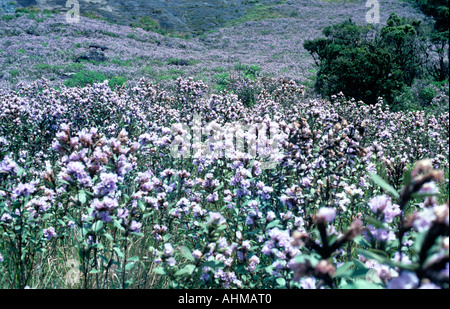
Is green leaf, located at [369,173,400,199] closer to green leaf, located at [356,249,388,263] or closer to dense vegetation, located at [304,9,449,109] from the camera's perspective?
green leaf, located at [356,249,388,263]

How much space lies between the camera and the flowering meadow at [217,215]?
119 cm

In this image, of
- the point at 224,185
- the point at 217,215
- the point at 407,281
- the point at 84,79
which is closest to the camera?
the point at 407,281

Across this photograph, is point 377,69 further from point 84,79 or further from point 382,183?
point 84,79

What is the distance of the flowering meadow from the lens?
1.19 m

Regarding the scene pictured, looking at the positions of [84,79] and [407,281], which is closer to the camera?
[407,281]

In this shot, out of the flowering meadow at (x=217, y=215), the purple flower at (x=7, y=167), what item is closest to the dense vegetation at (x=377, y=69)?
the flowering meadow at (x=217, y=215)

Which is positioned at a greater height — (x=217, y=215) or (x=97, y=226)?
(x=217, y=215)

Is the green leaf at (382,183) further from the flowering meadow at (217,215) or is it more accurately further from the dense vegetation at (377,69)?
the dense vegetation at (377,69)

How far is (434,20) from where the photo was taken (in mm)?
22844

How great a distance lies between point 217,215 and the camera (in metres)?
1.72

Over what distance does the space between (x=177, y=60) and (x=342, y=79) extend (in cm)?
1360

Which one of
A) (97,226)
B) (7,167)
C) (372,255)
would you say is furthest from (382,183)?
(7,167)

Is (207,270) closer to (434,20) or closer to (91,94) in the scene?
(91,94)

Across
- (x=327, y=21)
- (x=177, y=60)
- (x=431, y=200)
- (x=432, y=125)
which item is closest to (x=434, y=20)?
(x=327, y=21)
